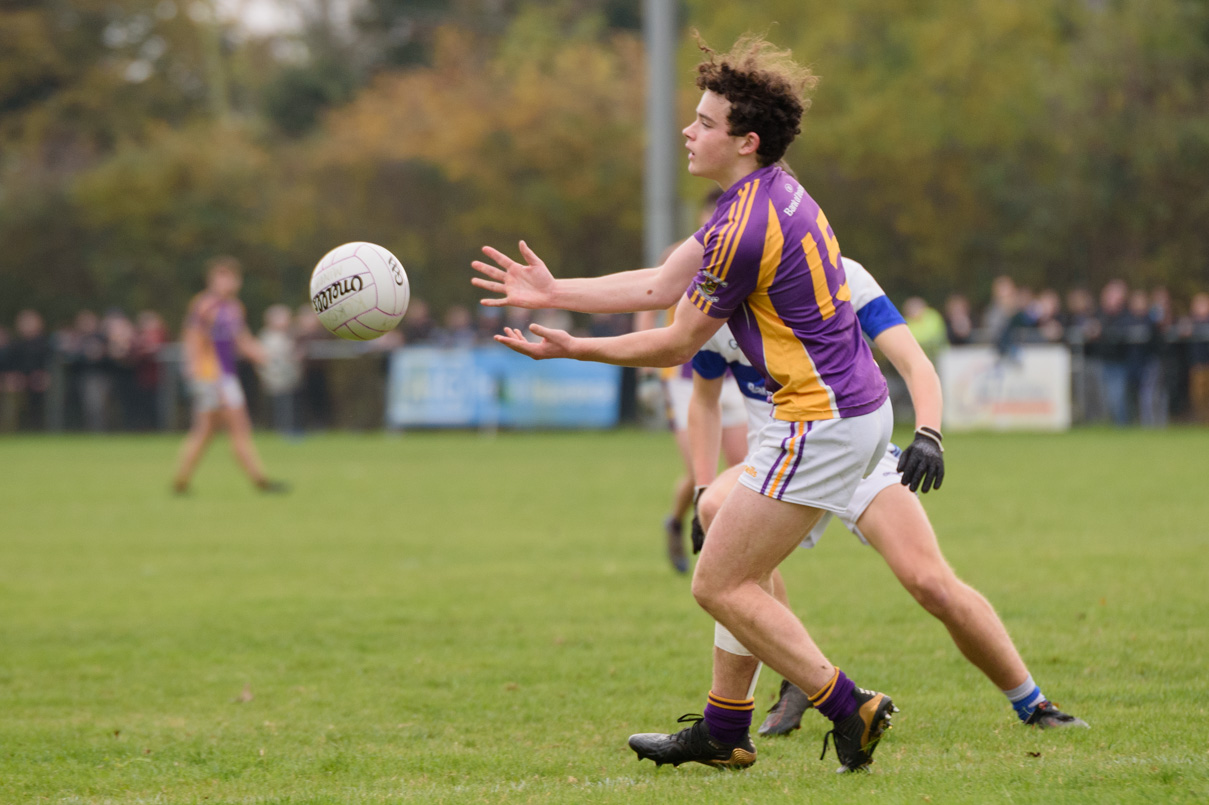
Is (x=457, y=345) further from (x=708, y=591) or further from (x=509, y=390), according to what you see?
(x=708, y=591)

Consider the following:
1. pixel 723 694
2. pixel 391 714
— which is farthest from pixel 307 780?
pixel 723 694

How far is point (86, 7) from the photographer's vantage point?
125 ft

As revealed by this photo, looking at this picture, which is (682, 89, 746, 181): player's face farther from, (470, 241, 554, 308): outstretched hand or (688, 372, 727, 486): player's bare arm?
(688, 372, 727, 486): player's bare arm

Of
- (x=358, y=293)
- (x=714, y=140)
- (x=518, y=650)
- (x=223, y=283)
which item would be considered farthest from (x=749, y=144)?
(x=223, y=283)

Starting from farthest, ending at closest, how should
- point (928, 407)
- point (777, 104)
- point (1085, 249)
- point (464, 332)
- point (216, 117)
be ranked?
point (216, 117), point (1085, 249), point (464, 332), point (928, 407), point (777, 104)

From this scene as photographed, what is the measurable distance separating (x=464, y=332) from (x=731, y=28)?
11.8 m

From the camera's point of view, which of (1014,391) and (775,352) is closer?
(775,352)

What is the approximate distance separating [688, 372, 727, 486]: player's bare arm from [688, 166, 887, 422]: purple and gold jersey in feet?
3.93

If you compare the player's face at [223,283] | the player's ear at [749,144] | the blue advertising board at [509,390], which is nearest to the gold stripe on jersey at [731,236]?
the player's ear at [749,144]

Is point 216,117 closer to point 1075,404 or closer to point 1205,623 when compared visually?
point 1075,404

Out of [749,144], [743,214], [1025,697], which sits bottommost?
[1025,697]

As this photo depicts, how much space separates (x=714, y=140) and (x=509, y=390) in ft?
65.9

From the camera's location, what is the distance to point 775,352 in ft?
15.0

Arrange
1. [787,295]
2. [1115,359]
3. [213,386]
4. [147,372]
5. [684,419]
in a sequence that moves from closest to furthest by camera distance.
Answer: [787,295] < [684,419] < [213,386] < [1115,359] < [147,372]
